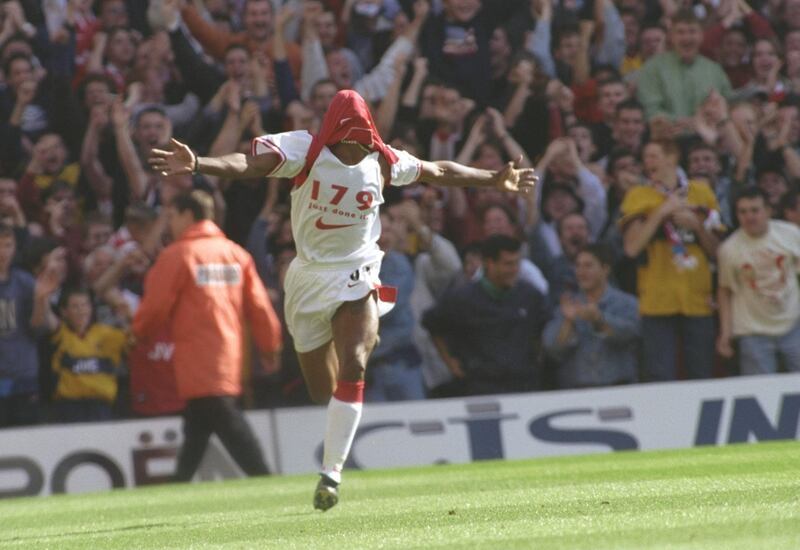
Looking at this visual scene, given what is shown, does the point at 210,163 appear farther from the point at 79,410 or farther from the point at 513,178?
the point at 79,410

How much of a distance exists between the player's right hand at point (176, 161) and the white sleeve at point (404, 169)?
5.37 ft

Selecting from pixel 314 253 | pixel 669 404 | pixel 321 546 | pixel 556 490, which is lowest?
pixel 669 404

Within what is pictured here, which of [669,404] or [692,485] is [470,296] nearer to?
[669,404]

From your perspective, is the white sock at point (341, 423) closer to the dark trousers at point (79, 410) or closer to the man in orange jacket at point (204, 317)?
the man in orange jacket at point (204, 317)

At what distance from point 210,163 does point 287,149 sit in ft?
2.59

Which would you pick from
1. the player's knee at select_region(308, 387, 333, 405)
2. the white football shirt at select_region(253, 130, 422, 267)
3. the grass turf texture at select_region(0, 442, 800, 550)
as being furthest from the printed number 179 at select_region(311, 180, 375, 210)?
the grass turf texture at select_region(0, 442, 800, 550)

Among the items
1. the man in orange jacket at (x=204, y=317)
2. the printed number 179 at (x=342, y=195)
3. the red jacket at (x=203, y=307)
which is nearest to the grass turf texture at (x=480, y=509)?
the man in orange jacket at (x=204, y=317)

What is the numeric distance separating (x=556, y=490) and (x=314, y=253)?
2.09 m

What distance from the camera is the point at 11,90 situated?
54.6 ft

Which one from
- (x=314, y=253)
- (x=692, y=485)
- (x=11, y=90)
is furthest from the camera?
(x=11, y=90)

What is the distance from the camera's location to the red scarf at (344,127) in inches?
393

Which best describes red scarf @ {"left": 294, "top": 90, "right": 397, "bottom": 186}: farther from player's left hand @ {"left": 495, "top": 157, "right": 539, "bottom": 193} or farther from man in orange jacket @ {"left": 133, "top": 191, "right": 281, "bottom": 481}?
man in orange jacket @ {"left": 133, "top": 191, "right": 281, "bottom": 481}

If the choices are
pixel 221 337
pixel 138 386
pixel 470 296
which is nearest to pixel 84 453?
pixel 138 386

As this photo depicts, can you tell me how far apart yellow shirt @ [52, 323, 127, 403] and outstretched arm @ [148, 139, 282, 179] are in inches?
232
